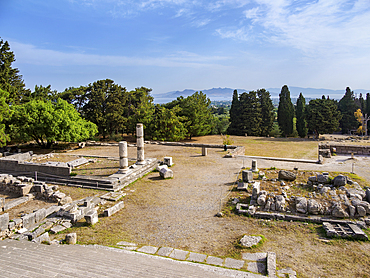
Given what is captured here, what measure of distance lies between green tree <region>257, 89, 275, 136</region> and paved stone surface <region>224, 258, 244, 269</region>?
42807mm

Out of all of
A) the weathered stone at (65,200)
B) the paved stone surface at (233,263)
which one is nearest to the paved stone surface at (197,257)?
the paved stone surface at (233,263)

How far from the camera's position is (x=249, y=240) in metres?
8.43

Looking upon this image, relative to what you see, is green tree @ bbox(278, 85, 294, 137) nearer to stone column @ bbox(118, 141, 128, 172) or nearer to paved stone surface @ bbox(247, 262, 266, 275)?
stone column @ bbox(118, 141, 128, 172)

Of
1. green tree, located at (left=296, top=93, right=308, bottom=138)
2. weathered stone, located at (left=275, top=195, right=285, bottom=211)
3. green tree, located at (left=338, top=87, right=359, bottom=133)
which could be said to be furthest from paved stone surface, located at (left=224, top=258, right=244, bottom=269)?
green tree, located at (left=338, top=87, right=359, bottom=133)

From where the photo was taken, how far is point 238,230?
375 inches

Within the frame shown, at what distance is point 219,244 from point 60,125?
873 inches

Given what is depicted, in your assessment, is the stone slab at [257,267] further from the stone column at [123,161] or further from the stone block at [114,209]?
the stone column at [123,161]

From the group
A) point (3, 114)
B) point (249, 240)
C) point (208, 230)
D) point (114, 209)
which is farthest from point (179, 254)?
point (3, 114)

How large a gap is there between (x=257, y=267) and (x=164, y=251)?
2896mm

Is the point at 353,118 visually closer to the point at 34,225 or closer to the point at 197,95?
the point at 197,95

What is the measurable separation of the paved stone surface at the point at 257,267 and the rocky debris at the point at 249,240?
3.24 ft

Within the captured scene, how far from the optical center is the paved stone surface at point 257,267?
6812 mm

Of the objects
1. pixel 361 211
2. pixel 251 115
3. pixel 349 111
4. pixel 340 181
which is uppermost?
pixel 349 111

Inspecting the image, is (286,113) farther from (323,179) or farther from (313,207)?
(313,207)
